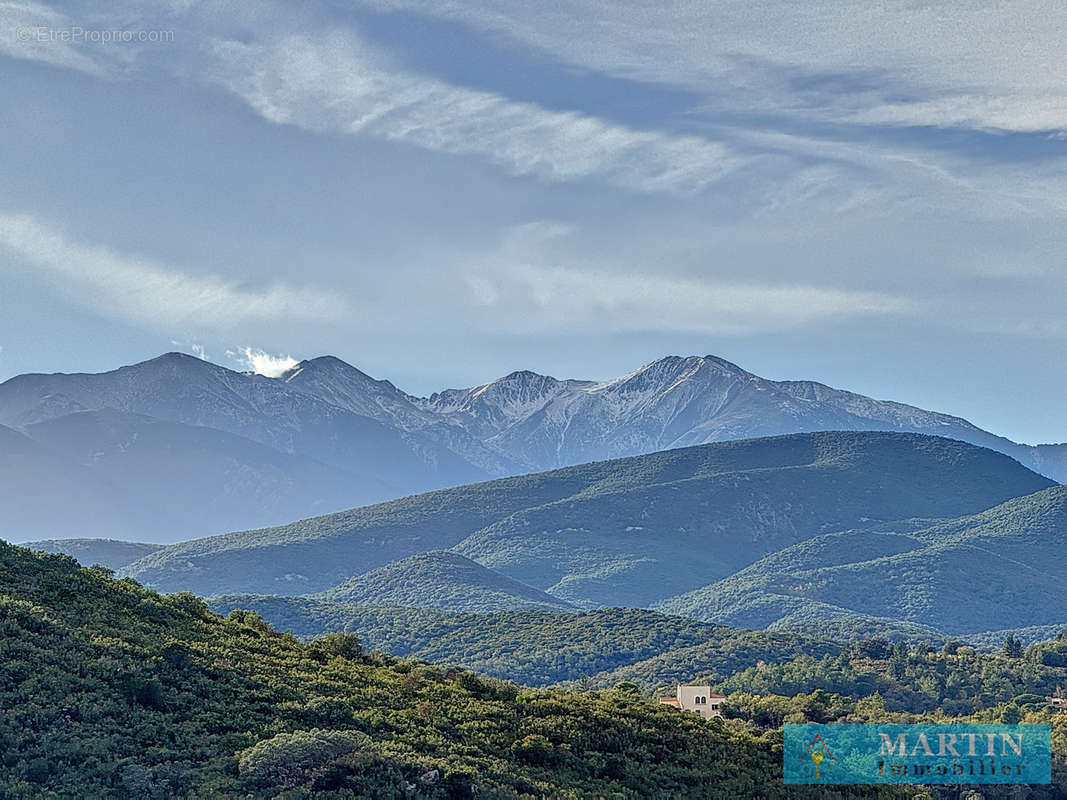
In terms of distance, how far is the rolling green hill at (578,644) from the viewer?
506 feet

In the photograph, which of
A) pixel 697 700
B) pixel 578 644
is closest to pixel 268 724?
pixel 697 700

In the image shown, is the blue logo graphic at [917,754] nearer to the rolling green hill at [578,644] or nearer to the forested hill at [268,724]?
→ the forested hill at [268,724]

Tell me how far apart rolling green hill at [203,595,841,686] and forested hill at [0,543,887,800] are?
95.2 metres

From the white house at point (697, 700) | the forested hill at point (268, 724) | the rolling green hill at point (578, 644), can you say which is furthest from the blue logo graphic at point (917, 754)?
the rolling green hill at point (578, 644)

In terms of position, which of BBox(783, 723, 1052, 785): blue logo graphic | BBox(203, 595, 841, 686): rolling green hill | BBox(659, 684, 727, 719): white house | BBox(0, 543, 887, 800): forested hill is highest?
BBox(0, 543, 887, 800): forested hill

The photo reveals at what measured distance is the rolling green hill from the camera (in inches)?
6073

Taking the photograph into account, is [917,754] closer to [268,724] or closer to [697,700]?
[697,700]

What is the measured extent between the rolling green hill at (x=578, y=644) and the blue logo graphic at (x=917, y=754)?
7616 cm

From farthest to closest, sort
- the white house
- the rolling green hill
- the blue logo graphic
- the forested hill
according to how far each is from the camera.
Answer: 1. the rolling green hill
2. the white house
3. the blue logo graphic
4. the forested hill

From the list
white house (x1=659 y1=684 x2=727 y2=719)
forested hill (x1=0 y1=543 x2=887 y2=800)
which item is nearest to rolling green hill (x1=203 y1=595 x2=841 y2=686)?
white house (x1=659 y1=684 x2=727 y2=719)

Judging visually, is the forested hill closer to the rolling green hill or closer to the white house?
the white house

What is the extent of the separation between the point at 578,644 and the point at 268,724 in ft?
452

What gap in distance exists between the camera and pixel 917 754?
58.0m

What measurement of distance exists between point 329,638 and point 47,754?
22.9 metres
